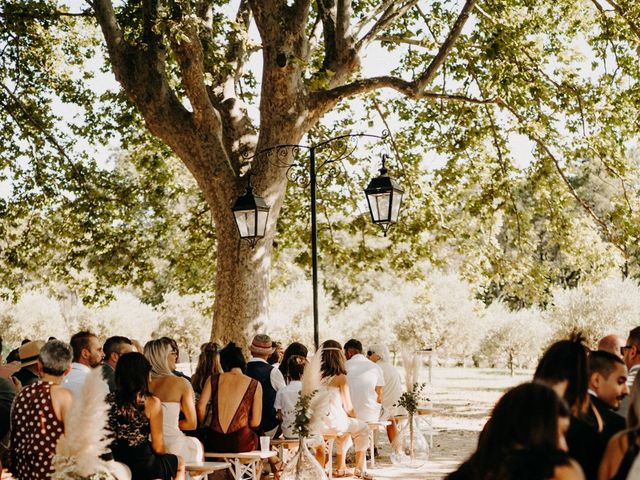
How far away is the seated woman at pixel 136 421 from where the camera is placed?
7020 mm

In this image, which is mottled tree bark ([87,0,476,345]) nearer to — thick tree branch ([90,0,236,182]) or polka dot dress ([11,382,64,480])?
thick tree branch ([90,0,236,182])

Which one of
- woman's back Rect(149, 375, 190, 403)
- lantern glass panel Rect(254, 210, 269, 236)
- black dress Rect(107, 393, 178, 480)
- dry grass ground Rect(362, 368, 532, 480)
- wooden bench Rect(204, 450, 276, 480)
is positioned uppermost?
lantern glass panel Rect(254, 210, 269, 236)

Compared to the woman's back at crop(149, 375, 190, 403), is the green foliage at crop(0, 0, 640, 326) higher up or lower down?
higher up

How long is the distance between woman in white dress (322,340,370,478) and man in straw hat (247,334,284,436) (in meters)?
0.66

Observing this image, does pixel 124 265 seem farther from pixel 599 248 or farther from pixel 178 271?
pixel 599 248

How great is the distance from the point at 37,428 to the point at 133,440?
119 cm

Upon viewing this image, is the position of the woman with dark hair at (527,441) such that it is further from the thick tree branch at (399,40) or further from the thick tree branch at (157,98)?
the thick tree branch at (399,40)

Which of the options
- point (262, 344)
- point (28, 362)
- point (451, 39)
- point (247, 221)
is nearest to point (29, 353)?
point (28, 362)

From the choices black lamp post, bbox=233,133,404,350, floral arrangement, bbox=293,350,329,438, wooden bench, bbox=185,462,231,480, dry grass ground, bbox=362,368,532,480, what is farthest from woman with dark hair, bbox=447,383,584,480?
black lamp post, bbox=233,133,404,350

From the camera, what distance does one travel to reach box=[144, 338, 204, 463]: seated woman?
27.5 ft

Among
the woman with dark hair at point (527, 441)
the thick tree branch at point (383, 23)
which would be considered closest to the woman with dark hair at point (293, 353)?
the thick tree branch at point (383, 23)

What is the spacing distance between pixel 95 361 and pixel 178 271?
1238 cm

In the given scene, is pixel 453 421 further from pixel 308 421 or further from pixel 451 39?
pixel 308 421

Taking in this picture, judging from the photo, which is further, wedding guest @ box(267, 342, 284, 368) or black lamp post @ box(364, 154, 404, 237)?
wedding guest @ box(267, 342, 284, 368)
